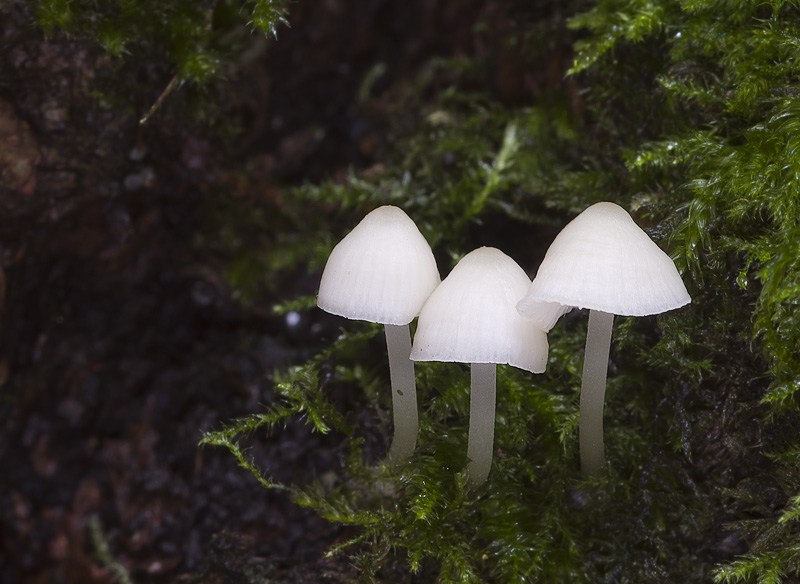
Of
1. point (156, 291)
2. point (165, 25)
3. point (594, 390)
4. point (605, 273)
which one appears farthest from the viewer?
point (156, 291)

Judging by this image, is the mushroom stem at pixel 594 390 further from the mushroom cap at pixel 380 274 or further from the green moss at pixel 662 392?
the mushroom cap at pixel 380 274

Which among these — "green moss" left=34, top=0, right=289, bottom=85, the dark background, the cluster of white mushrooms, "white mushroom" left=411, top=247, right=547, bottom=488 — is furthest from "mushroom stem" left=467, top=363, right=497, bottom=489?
"green moss" left=34, top=0, right=289, bottom=85

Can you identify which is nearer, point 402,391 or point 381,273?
point 381,273

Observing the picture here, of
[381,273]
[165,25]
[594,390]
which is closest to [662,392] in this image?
[594,390]

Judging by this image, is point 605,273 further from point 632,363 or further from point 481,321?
point 632,363

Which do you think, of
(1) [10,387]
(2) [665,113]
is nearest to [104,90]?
(1) [10,387]

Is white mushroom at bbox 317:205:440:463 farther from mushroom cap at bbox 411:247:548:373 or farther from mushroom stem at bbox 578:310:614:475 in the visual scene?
mushroom stem at bbox 578:310:614:475

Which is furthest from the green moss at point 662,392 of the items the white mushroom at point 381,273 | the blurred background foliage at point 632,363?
the white mushroom at point 381,273
